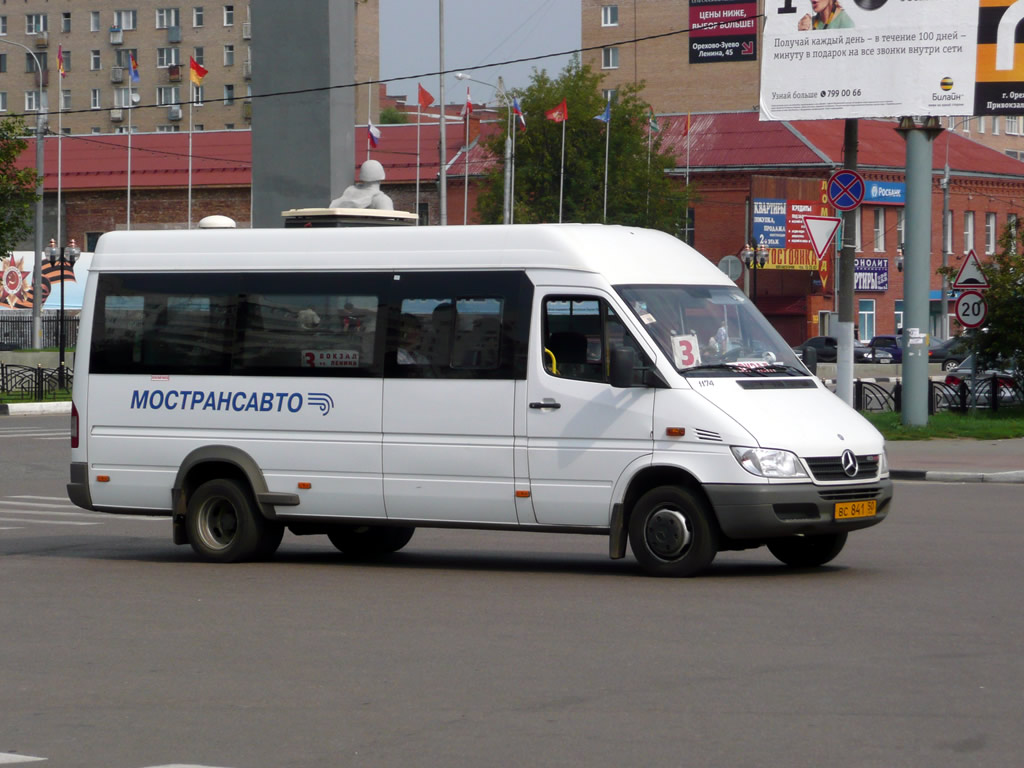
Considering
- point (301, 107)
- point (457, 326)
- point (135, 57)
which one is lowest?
point (457, 326)

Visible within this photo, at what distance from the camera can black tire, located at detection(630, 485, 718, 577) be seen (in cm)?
1128

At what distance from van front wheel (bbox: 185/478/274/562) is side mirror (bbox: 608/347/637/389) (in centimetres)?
320

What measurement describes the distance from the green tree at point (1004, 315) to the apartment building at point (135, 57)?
86.9 m

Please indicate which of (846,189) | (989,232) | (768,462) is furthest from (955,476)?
(989,232)

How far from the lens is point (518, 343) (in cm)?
1200

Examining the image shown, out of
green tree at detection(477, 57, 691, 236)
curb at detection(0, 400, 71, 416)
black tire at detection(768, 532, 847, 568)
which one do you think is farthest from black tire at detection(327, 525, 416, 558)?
green tree at detection(477, 57, 691, 236)

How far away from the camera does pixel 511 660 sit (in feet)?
27.8

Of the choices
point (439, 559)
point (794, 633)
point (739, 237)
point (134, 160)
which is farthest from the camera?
point (134, 160)

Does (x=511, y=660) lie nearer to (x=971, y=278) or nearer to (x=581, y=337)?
(x=581, y=337)

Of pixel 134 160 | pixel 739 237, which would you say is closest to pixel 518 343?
pixel 739 237

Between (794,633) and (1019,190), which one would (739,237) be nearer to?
(1019,190)

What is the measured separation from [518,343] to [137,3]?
111 metres

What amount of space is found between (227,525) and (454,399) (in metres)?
2.30

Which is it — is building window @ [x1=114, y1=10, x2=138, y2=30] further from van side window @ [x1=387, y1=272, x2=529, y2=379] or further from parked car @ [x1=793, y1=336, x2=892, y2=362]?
van side window @ [x1=387, y1=272, x2=529, y2=379]
